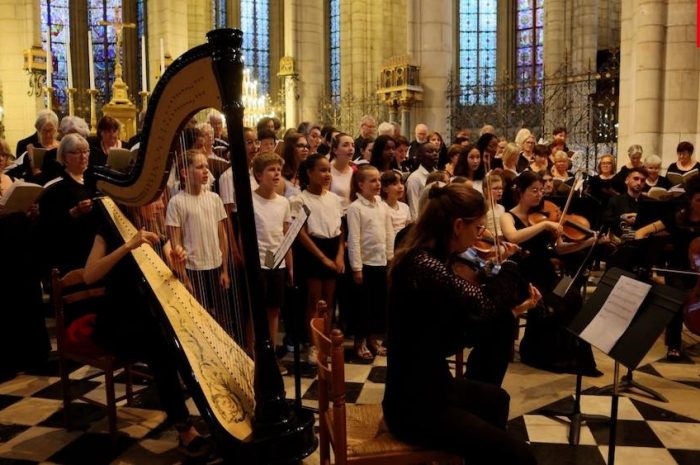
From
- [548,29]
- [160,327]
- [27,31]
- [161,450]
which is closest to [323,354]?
[160,327]

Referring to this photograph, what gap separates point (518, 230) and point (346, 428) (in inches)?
108

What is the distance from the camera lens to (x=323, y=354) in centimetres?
253

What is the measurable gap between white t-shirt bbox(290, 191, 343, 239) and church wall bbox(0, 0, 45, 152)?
9551mm

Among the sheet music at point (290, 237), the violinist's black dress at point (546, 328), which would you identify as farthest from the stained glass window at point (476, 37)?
the sheet music at point (290, 237)

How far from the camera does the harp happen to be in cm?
245

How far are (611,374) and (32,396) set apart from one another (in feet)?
13.1

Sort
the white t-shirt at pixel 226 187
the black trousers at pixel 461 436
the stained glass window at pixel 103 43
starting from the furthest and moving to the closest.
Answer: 1. the stained glass window at pixel 103 43
2. the white t-shirt at pixel 226 187
3. the black trousers at pixel 461 436

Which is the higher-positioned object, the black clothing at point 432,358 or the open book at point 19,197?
the open book at point 19,197

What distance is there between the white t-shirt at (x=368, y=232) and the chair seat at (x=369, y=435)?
232 cm

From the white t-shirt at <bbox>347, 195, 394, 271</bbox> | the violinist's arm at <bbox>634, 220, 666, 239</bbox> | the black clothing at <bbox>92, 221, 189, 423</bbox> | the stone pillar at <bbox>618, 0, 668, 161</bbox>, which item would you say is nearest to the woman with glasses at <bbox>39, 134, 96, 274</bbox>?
the black clothing at <bbox>92, 221, 189, 423</bbox>

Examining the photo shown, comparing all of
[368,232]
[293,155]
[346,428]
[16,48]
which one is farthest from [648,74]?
[16,48]

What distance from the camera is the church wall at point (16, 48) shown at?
495 inches

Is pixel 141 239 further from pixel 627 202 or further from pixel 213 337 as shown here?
pixel 627 202

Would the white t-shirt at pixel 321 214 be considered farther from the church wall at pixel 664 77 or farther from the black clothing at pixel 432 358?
the church wall at pixel 664 77
